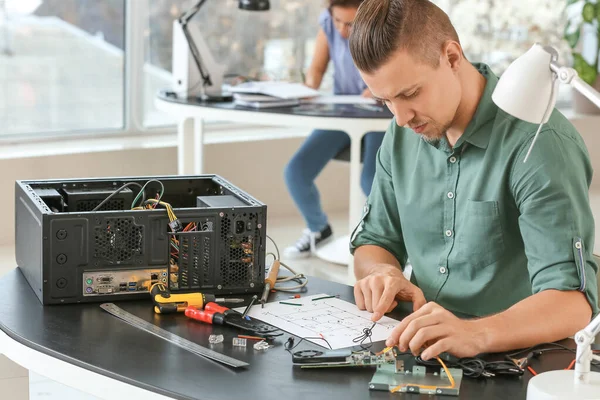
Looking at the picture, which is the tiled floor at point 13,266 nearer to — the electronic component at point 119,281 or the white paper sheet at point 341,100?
the electronic component at point 119,281

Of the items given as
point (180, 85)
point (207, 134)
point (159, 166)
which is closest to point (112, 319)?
point (180, 85)

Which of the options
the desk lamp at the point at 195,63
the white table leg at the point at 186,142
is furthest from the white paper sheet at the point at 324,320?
the white table leg at the point at 186,142

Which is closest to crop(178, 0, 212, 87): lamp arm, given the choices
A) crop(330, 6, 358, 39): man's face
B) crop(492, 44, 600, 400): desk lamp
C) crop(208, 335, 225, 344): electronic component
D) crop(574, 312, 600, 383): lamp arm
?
crop(330, 6, 358, 39): man's face

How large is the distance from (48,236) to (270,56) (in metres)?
3.60

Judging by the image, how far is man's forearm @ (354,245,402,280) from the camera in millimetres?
1779

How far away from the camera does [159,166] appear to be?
4.57 metres

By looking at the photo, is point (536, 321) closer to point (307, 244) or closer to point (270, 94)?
point (270, 94)

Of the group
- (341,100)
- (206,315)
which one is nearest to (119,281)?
(206,315)

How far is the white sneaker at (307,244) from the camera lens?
4.15 metres

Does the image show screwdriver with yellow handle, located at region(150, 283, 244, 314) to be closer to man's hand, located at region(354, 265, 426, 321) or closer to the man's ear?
man's hand, located at region(354, 265, 426, 321)

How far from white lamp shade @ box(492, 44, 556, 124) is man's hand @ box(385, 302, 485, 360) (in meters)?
0.34

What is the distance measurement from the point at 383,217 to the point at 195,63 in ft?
6.85

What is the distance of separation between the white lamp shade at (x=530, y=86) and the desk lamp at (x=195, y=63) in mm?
2653

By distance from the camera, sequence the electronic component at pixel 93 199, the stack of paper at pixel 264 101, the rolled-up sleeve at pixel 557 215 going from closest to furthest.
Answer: the rolled-up sleeve at pixel 557 215 < the electronic component at pixel 93 199 < the stack of paper at pixel 264 101
